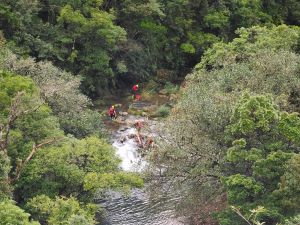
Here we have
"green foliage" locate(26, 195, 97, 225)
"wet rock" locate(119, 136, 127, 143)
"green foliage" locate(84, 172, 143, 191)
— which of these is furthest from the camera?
"wet rock" locate(119, 136, 127, 143)

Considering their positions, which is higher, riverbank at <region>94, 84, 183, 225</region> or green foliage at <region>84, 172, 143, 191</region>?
green foliage at <region>84, 172, 143, 191</region>

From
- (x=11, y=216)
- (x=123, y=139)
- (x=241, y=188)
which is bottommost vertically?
(x=123, y=139)

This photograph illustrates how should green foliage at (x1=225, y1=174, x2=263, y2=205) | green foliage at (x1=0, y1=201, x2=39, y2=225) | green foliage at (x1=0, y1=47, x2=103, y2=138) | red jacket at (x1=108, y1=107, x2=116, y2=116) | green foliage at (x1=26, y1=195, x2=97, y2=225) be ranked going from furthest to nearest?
1. red jacket at (x1=108, y1=107, x2=116, y2=116)
2. green foliage at (x1=0, y1=47, x2=103, y2=138)
3. green foliage at (x1=225, y1=174, x2=263, y2=205)
4. green foliage at (x1=26, y1=195, x2=97, y2=225)
5. green foliage at (x1=0, y1=201, x2=39, y2=225)

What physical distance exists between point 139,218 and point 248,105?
11219 mm

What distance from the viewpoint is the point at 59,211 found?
25.1m

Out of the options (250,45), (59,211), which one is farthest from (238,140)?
(250,45)

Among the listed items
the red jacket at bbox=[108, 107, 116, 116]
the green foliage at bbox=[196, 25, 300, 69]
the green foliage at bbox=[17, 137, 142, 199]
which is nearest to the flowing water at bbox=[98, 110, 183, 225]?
the green foliage at bbox=[17, 137, 142, 199]

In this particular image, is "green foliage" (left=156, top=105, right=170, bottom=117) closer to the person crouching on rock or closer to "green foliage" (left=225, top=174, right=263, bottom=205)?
the person crouching on rock

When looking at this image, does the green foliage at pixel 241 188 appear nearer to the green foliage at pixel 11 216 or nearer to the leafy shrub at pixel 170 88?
the green foliage at pixel 11 216

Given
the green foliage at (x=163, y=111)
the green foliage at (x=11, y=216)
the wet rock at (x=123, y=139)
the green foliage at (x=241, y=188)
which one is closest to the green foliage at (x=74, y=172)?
the green foliage at (x=11, y=216)

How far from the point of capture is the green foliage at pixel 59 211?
24278 millimetres

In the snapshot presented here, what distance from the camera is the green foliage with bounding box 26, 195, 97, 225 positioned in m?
24.3

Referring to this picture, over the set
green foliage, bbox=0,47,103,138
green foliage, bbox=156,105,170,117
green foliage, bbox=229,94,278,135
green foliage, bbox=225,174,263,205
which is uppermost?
green foliage, bbox=229,94,278,135

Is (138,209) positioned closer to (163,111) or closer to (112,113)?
(112,113)
